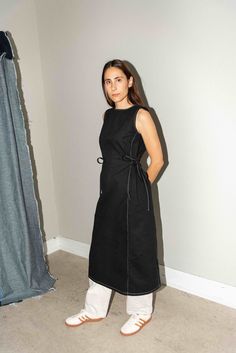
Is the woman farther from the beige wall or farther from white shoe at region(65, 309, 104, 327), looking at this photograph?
the beige wall

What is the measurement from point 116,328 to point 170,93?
1.42 m

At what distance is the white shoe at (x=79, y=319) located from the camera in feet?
6.84

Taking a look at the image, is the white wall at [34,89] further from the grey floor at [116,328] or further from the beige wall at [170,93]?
the grey floor at [116,328]

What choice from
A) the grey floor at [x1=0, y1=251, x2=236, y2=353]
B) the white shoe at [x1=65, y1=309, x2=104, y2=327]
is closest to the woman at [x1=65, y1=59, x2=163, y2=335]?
the grey floor at [x1=0, y1=251, x2=236, y2=353]

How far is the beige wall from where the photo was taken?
1.97 metres

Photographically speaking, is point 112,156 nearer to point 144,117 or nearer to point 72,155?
point 144,117

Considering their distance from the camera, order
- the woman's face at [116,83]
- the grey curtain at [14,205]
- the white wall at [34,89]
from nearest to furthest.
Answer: the woman's face at [116,83] → the grey curtain at [14,205] → the white wall at [34,89]

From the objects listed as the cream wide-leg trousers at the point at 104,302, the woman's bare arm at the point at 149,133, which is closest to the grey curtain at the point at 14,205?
the cream wide-leg trousers at the point at 104,302

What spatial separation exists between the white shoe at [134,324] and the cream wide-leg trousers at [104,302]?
26mm

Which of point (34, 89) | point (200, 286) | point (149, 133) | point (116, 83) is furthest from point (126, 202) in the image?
point (34, 89)

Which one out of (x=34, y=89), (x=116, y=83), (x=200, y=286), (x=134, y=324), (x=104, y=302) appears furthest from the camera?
(x=34, y=89)

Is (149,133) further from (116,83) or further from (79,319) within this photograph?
(79,319)

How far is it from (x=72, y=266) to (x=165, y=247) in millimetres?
818

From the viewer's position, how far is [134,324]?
2.01m
